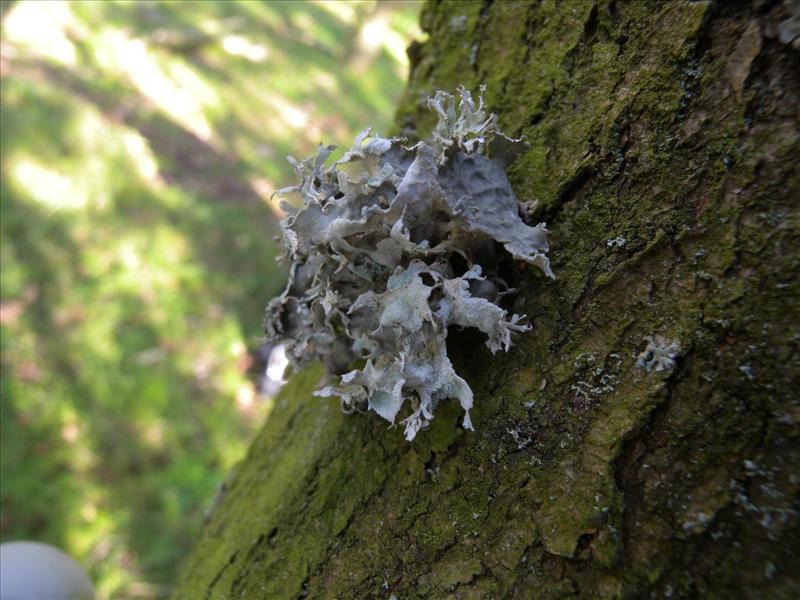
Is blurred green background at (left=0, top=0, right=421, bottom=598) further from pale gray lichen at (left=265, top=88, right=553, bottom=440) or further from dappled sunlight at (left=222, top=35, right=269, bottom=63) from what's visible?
pale gray lichen at (left=265, top=88, right=553, bottom=440)

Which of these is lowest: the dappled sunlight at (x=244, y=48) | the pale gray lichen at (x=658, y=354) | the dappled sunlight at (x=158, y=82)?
the pale gray lichen at (x=658, y=354)

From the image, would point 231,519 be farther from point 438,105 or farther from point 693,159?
point 693,159

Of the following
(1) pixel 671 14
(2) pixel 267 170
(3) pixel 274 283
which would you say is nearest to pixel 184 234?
(3) pixel 274 283

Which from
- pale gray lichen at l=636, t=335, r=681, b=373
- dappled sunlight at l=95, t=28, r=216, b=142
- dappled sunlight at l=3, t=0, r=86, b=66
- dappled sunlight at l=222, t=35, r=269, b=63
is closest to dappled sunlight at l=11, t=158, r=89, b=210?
dappled sunlight at l=95, t=28, r=216, b=142

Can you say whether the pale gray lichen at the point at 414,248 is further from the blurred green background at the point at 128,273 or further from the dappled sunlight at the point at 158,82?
the dappled sunlight at the point at 158,82

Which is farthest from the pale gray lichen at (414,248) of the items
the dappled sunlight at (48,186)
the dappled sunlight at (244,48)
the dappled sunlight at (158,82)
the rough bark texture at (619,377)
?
the dappled sunlight at (244,48)

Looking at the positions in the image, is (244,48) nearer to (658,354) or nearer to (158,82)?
(158,82)
